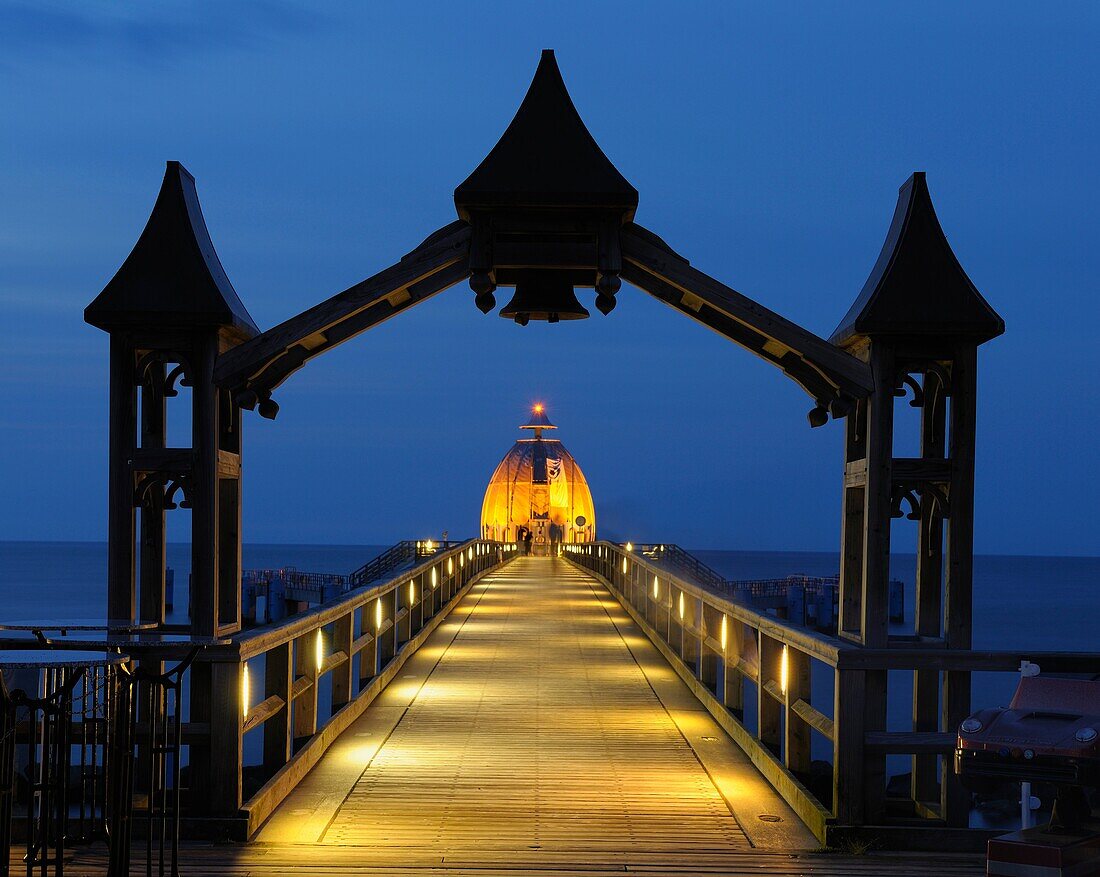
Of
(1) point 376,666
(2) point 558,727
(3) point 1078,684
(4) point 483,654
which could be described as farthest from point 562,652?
(3) point 1078,684

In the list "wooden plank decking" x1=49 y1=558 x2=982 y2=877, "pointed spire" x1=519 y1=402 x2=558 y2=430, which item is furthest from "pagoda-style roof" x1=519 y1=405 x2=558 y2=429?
"wooden plank decking" x1=49 y1=558 x2=982 y2=877

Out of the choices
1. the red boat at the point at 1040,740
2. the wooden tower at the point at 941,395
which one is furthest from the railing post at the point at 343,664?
the red boat at the point at 1040,740

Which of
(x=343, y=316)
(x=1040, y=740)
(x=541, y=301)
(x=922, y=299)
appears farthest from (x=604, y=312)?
(x=1040, y=740)

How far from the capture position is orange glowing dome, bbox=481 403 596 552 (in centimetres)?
6309

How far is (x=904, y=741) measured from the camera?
6.80 meters

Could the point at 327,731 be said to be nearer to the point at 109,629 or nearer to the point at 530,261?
the point at 109,629

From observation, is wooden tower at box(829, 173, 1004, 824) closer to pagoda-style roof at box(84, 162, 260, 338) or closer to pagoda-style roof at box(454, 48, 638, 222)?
pagoda-style roof at box(454, 48, 638, 222)

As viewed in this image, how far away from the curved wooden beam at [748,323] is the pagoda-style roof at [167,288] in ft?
7.69

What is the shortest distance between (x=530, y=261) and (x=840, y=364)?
1916 mm

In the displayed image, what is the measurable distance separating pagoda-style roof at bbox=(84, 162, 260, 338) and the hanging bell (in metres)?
1.94

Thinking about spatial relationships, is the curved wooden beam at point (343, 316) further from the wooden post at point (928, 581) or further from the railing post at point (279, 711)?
the wooden post at point (928, 581)

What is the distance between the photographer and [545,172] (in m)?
7.87

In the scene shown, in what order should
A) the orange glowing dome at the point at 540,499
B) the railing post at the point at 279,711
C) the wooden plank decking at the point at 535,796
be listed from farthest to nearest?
1. the orange glowing dome at the point at 540,499
2. the railing post at the point at 279,711
3. the wooden plank decking at the point at 535,796

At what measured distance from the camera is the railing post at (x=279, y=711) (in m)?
7.97
